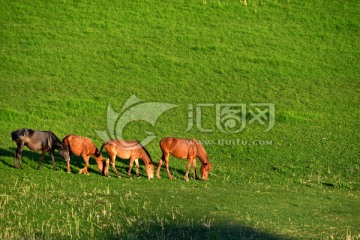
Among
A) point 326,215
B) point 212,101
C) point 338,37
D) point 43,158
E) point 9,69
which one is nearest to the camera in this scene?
point 326,215

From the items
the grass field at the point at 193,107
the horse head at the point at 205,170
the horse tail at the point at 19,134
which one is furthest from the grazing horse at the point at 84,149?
the horse head at the point at 205,170

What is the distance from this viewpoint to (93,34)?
39531mm

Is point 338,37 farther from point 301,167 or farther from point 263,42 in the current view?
point 301,167

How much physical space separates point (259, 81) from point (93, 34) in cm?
1024

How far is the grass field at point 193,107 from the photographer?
57.8ft

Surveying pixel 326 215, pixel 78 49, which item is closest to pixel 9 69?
pixel 78 49

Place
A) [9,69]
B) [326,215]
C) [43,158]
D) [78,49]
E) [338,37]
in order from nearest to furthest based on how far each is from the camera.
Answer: [326,215] < [43,158] < [9,69] < [78,49] < [338,37]
